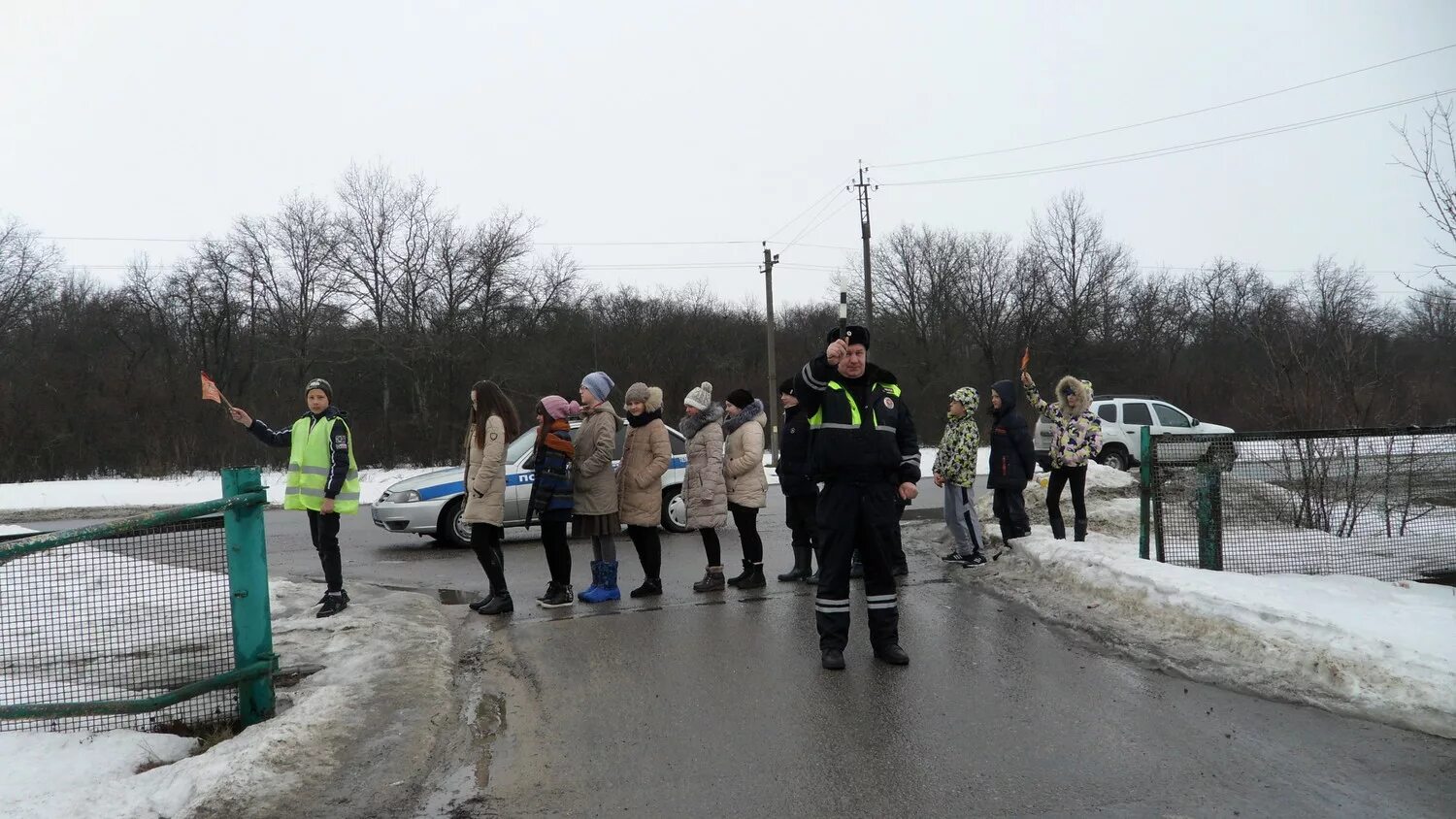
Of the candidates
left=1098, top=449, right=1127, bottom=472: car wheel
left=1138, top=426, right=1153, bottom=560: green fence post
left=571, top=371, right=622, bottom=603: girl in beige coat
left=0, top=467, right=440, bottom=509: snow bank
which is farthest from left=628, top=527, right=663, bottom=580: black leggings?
left=1098, top=449, right=1127, bottom=472: car wheel

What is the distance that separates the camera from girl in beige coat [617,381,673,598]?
793 centimetres

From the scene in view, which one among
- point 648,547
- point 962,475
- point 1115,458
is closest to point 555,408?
point 648,547

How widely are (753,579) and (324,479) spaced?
12.0ft

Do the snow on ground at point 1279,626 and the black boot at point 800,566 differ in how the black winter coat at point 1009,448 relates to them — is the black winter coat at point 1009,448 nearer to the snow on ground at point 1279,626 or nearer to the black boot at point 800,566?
the snow on ground at point 1279,626

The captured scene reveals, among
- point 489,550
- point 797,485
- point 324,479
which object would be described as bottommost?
point 489,550

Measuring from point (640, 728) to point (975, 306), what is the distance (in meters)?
52.8

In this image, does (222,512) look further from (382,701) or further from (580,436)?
(580,436)

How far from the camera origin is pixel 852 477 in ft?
18.6

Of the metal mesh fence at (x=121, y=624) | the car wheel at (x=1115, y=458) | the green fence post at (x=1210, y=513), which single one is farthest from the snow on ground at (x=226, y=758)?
the car wheel at (x=1115, y=458)

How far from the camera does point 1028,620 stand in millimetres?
6809

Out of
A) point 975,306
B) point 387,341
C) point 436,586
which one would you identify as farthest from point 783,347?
point 436,586

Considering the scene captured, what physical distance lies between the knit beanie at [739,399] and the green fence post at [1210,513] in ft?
12.7

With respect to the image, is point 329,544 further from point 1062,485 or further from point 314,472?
point 1062,485

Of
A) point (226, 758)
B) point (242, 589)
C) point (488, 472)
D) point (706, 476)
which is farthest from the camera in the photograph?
point (706, 476)
